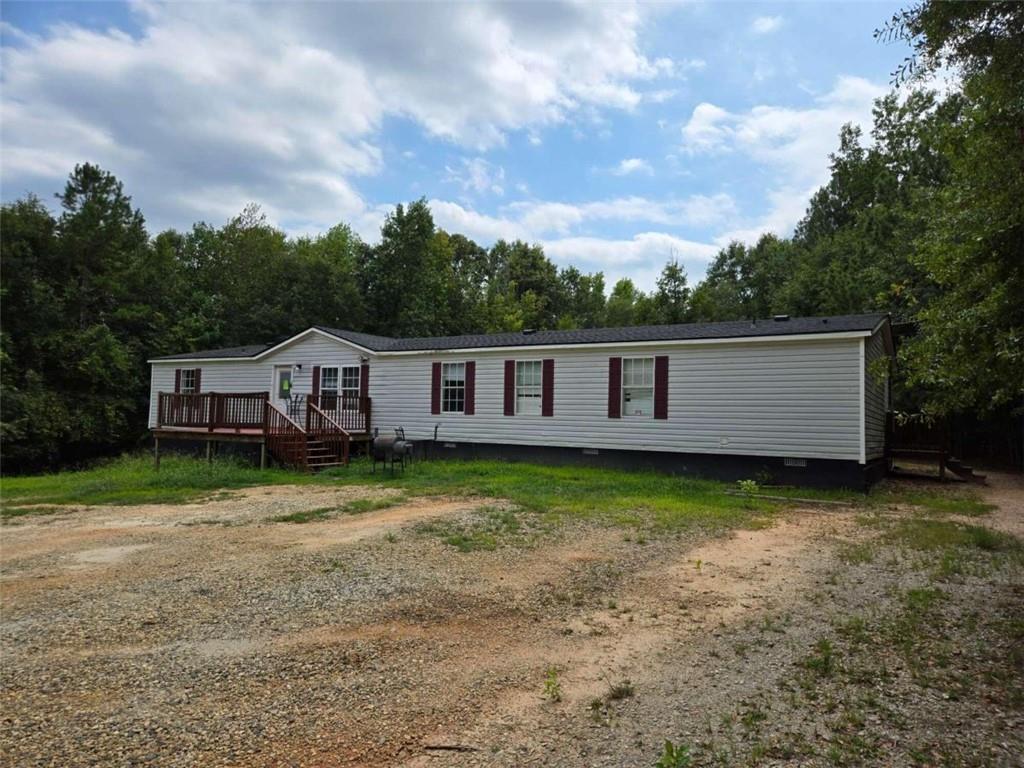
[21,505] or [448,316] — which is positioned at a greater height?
[448,316]

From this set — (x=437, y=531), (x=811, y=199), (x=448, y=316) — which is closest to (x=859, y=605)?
(x=437, y=531)

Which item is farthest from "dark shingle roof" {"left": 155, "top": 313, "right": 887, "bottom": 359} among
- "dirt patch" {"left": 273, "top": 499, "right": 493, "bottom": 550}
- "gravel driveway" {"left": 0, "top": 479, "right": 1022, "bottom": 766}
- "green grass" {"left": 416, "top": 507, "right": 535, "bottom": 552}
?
"green grass" {"left": 416, "top": 507, "right": 535, "bottom": 552}

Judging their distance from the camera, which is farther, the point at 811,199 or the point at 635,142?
the point at 811,199

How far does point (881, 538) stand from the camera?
23.2 feet

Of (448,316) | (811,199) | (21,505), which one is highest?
(811,199)

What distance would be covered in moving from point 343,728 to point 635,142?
14.5m

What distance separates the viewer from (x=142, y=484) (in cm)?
1153

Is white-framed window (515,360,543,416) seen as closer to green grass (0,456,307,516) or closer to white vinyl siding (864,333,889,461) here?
green grass (0,456,307,516)

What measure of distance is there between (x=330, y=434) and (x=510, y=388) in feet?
14.8

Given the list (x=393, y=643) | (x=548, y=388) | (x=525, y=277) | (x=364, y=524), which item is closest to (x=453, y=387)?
(x=548, y=388)

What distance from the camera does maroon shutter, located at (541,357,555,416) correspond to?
14188mm

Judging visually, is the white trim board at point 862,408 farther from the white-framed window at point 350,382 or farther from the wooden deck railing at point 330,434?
the white-framed window at point 350,382

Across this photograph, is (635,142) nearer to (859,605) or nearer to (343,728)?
(859,605)

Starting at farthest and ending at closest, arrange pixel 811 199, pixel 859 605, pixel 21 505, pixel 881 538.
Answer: pixel 811 199 → pixel 21 505 → pixel 881 538 → pixel 859 605
